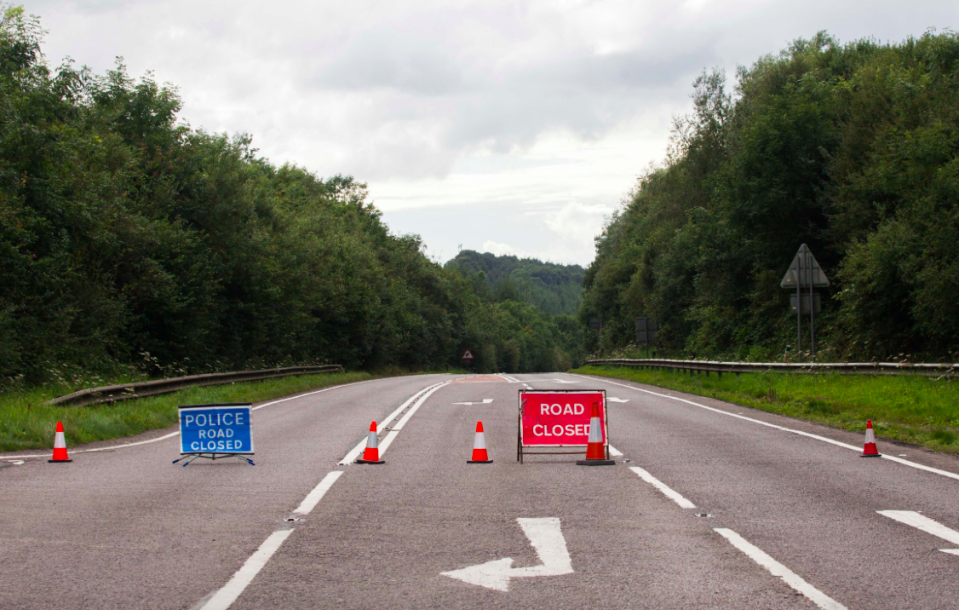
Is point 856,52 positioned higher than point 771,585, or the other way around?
point 856,52

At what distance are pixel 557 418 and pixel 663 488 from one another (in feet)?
8.62

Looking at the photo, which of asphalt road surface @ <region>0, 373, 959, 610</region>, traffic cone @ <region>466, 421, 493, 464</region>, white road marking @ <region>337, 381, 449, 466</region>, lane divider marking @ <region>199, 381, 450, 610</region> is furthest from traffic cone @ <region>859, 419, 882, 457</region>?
lane divider marking @ <region>199, 381, 450, 610</region>

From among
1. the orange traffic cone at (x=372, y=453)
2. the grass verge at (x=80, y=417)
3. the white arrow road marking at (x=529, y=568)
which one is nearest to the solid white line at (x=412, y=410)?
the orange traffic cone at (x=372, y=453)

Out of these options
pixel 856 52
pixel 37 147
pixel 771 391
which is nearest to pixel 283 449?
pixel 771 391

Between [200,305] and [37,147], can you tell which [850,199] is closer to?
[200,305]

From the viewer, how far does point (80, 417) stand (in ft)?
48.5

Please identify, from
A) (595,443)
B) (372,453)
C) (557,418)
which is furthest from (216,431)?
(595,443)

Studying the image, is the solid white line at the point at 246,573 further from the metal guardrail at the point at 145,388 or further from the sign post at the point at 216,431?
the metal guardrail at the point at 145,388

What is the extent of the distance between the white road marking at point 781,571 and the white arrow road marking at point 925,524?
1.31 m

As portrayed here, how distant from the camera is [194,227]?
35.7 metres

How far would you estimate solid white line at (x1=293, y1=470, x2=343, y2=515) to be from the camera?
7973mm

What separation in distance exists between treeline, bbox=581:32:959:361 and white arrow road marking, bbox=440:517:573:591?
765 inches

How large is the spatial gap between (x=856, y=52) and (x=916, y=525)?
146ft

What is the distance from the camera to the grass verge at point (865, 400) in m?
13.9
